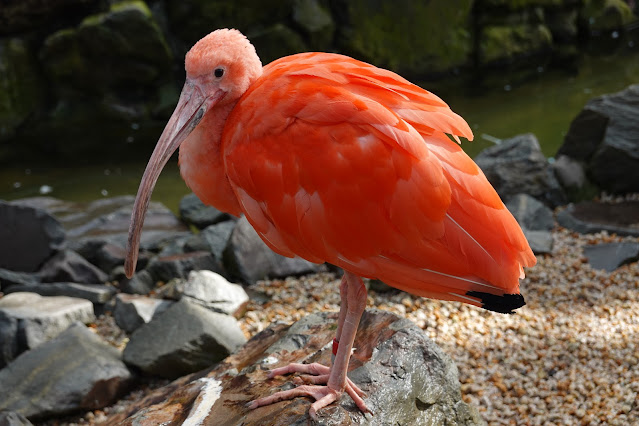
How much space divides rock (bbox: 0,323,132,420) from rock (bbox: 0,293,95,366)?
0.27m

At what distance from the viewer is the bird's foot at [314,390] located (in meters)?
2.22

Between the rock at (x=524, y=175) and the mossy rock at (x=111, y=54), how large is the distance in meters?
4.70

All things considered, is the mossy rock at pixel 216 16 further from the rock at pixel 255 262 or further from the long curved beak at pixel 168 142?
the long curved beak at pixel 168 142

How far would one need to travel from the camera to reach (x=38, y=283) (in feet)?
15.1

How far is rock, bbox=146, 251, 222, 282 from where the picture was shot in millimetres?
4504

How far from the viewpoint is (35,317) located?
12.9 ft

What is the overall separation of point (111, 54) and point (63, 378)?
5.50m

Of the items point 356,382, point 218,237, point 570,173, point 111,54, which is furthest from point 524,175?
point 111,54

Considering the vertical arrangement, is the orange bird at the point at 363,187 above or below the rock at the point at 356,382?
above

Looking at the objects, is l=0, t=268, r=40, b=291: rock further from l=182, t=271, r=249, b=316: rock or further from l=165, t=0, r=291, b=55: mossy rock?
l=165, t=0, r=291, b=55: mossy rock

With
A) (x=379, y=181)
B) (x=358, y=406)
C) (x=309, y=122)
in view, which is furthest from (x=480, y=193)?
(x=358, y=406)

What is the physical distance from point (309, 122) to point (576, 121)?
3.99 m

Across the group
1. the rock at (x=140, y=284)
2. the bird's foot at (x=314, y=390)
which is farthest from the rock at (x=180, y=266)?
the bird's foot at (x=314, y=390)

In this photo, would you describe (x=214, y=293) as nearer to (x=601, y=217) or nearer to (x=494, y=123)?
(x=601, y=217)
